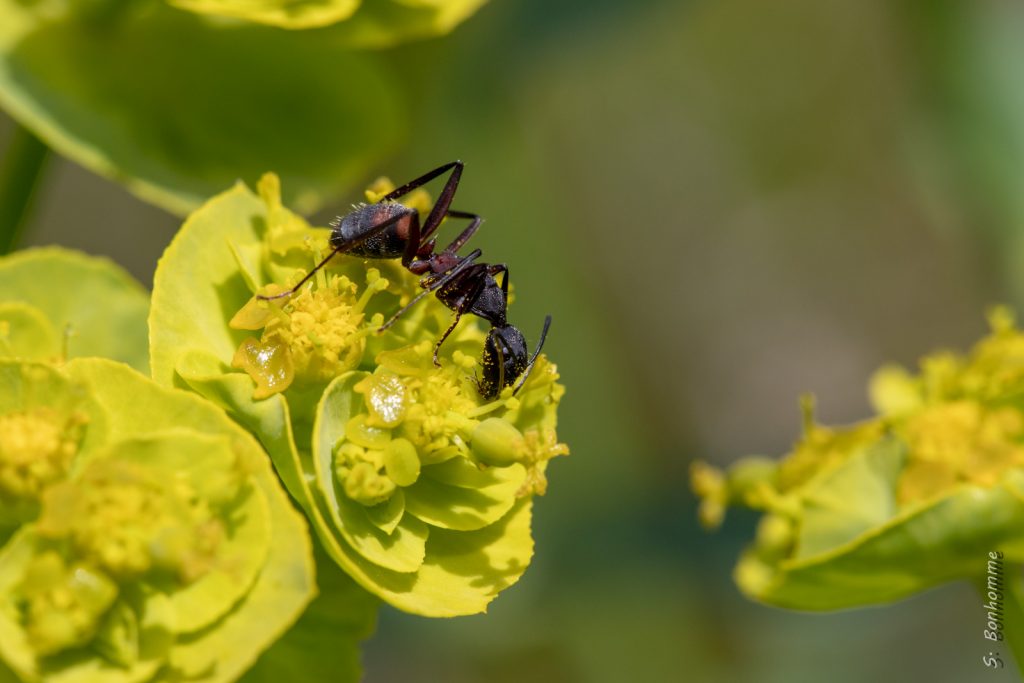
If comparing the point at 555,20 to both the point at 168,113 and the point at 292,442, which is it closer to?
the point at 168,113

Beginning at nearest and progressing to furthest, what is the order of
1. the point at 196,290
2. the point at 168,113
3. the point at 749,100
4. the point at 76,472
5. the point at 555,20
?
1. the point at 76,472
2. the point at 196,290
3. the point at 168,113
4. the point at 555,20
5. the point at 749,100

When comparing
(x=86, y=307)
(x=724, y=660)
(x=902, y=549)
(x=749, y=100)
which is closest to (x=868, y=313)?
(x=749, y=100)

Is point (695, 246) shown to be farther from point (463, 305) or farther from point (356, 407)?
point (356, 407)

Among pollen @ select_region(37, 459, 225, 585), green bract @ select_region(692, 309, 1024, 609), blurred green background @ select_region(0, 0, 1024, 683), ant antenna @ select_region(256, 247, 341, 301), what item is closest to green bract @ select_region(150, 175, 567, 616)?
ant antenna @ select_region(256, 247, 341, 301)

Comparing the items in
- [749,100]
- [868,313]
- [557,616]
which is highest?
[749,100]

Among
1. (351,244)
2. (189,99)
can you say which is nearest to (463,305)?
(351,244)

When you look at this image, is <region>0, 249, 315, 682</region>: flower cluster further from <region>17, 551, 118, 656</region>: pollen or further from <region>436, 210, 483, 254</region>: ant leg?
<region>436, 210, 483, 254</region>: ant leg
